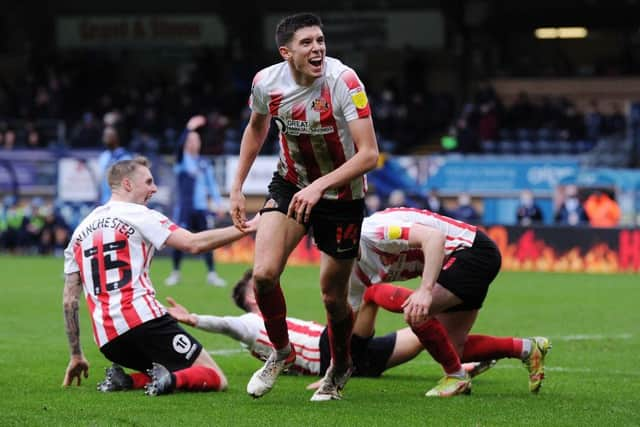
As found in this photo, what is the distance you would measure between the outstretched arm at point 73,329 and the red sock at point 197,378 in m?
0.54

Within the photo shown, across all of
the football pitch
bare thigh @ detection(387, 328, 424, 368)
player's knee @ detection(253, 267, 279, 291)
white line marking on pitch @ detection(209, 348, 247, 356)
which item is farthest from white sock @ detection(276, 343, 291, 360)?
white line marking on pitch @ detection(209, 348, 247, 356)

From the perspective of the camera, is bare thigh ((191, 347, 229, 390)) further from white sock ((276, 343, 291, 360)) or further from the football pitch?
white sock ((276, 343, 291, 360))

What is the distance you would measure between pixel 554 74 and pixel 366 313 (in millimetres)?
28574

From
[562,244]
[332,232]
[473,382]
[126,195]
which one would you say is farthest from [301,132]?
[562,244]

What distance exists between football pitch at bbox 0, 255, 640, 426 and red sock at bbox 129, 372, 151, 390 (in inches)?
9.8

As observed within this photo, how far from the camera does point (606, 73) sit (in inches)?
1375

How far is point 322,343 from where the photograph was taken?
8312 mm

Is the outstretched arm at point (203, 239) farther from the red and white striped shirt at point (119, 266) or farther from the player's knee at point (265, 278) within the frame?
the player's knee at point (265, 278)

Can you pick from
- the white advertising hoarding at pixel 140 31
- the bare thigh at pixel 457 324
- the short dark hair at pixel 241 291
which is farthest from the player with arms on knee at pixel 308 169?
the white advertising hoarding at pixel 140 31

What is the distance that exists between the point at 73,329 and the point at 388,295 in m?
1.86

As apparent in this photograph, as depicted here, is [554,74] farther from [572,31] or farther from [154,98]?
[154,98]

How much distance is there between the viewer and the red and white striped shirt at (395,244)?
7.41 meters

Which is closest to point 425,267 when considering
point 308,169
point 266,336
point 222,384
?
point 308,169

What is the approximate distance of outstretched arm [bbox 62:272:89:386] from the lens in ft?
24.2
